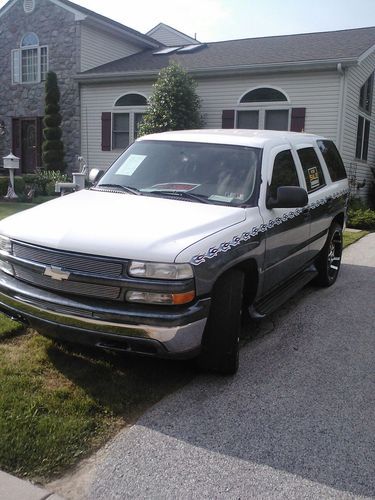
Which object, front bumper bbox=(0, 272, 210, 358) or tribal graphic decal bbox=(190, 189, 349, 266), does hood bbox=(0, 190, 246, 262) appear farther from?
front bumper bbox=(0, 272, 210, 358)

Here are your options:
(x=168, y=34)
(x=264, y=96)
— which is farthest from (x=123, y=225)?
(x=168, y=34)

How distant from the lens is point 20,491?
246 cm

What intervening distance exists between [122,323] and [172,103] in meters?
13.0

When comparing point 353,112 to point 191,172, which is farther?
point 353,112

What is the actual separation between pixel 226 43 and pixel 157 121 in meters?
5.79

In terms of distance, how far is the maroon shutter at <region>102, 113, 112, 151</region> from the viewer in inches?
704

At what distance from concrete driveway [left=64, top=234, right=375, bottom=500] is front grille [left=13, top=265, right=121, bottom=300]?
80 cm

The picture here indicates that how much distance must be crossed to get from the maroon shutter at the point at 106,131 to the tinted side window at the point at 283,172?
13.7 metres

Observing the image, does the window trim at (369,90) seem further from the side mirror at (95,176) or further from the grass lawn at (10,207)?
the side mirror at (95,176)

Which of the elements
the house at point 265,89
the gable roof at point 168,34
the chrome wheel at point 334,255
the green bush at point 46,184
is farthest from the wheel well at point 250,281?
the gable roof at point 168,34

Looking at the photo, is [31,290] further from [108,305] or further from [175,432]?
[175,432]

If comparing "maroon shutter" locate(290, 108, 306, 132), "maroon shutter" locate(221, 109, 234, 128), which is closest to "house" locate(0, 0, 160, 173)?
"maroon shutter" locate(221, 109, 234, 128)

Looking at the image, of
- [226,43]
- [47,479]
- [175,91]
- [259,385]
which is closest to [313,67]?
[175,91]

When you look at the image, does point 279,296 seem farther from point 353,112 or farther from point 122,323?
point 353,112
